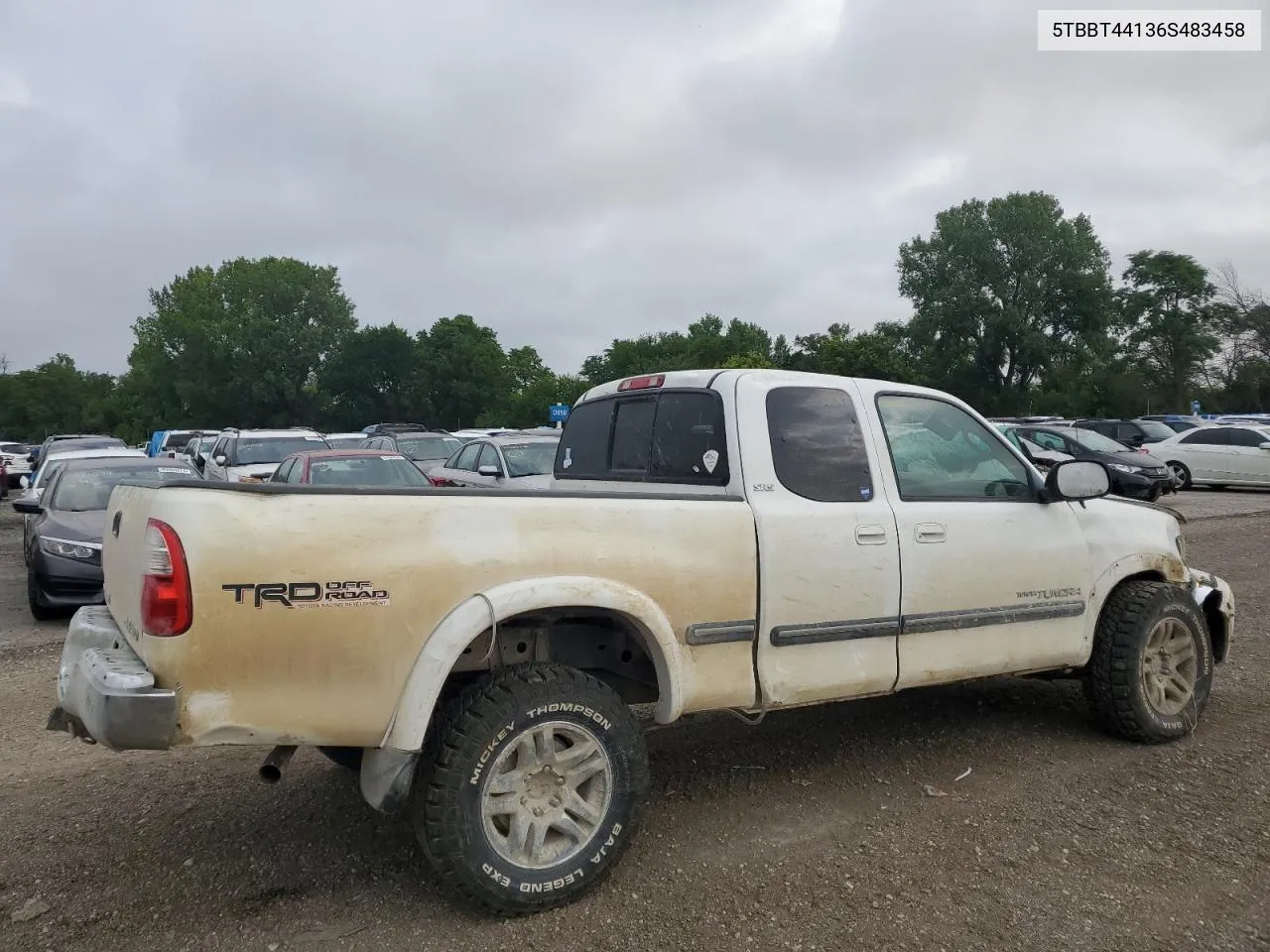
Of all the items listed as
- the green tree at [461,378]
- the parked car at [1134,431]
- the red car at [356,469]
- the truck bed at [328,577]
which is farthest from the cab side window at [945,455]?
the green tree at [461,378]

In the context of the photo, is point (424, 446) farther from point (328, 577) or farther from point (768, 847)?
point (328, 577)

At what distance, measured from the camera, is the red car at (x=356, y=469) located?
1200cm

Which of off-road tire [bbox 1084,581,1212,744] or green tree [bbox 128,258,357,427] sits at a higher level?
green tree [bbox 128,258,357,427]

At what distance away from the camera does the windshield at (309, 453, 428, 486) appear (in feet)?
39.3

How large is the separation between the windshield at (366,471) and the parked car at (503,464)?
523 mm

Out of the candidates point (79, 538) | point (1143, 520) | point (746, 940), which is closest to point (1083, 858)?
point (746, 940)

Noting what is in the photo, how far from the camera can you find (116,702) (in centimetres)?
298

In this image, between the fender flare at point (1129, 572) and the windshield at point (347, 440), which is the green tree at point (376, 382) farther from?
the fender flare at point (1129, 572)

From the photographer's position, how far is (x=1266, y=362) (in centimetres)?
4988

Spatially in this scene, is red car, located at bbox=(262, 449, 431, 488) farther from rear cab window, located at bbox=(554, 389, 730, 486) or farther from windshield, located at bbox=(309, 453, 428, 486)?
rear cab window, located at bbox=(554, 389, 730, 486)

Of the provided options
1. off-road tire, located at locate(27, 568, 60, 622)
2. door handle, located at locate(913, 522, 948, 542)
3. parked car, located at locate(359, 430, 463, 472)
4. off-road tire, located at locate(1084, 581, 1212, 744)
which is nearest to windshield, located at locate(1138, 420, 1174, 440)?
parked car, located at locate(359, 430, 463, 472)

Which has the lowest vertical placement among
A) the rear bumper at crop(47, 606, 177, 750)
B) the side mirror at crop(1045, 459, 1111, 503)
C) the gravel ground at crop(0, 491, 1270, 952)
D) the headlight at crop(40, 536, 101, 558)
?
the gravel ground at crop(0, 491, 1270, 952)

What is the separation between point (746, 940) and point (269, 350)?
71150mm

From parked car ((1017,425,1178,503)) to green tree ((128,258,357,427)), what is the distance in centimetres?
5617
